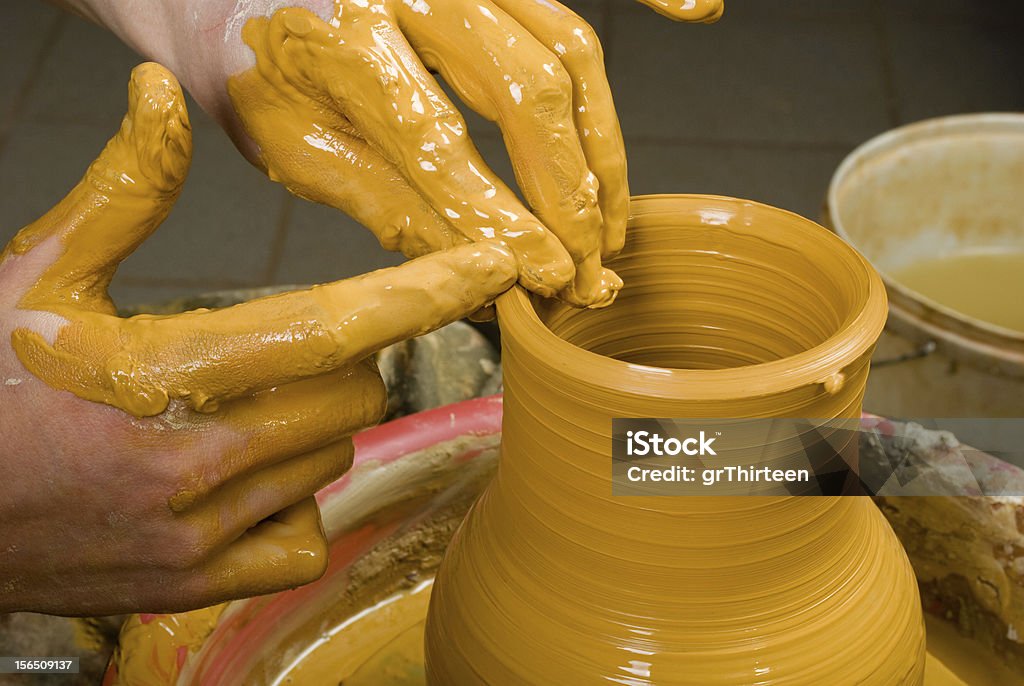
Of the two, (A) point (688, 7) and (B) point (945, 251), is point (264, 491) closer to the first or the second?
(A) point (688, 7)

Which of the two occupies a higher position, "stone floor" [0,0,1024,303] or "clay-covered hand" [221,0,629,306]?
"clay-covered hand" [221,0,629,306]

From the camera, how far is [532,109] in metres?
0.99

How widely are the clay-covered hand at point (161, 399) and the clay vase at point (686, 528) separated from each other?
14 cm

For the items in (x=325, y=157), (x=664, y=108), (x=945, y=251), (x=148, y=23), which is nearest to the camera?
(x=325, y=157)

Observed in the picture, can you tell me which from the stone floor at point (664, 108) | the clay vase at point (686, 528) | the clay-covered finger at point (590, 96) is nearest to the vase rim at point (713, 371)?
the clay vase at point (686, 528)

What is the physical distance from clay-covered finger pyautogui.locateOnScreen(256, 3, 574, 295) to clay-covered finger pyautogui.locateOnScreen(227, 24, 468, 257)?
6cm

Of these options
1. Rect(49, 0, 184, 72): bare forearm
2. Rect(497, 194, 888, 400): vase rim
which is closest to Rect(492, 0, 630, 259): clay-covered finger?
Rect(497, 194, 888, 400): vase rim

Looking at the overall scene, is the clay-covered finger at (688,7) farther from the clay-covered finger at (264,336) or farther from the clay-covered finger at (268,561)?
the clay-covered finger at (268,561)

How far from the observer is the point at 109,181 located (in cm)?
96

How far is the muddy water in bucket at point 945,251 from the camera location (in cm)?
168

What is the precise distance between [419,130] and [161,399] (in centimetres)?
31

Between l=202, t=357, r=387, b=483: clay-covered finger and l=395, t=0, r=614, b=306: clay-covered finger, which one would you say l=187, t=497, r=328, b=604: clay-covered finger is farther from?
l=395, t=0, r=614, b=306: clay-covered finger

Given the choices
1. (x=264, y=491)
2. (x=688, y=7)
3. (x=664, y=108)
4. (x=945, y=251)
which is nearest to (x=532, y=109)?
(x=688, y=7)

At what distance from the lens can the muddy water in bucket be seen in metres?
1.68
